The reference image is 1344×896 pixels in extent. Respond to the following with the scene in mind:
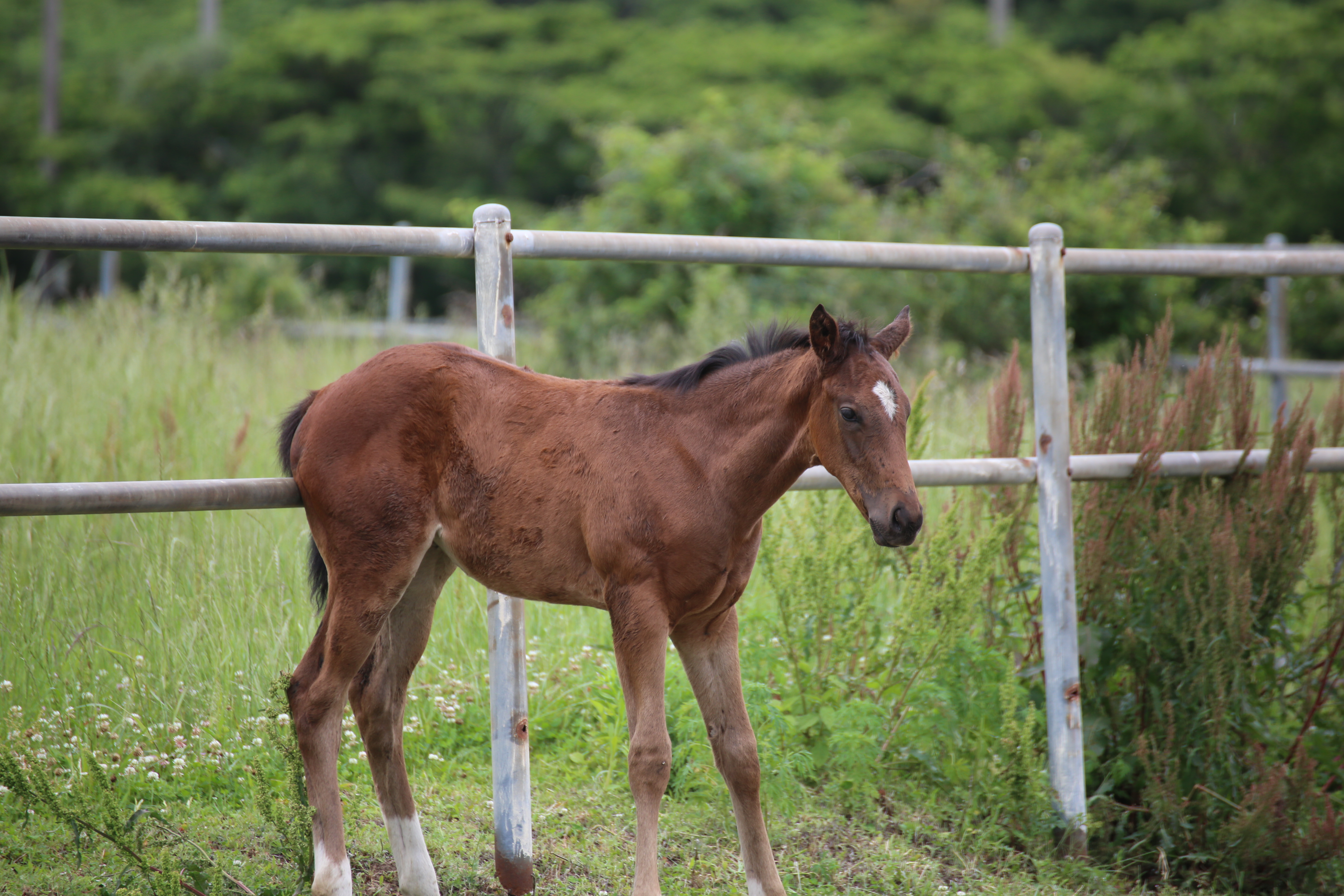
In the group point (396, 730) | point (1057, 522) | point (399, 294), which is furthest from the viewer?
point (399, 294)

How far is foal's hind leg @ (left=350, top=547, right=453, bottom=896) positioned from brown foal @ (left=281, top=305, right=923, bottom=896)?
4.3 inches

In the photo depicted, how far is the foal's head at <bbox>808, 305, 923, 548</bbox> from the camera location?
2289 millimetres

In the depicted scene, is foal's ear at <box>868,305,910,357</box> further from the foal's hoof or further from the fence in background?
the foal's hoof

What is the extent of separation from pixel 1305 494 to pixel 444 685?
3168 mm

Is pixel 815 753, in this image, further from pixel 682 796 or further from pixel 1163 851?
pixel 1163 851

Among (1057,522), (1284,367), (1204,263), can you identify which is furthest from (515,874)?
(1284,367)

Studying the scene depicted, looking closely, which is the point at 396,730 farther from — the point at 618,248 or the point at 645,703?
the point at 618,248

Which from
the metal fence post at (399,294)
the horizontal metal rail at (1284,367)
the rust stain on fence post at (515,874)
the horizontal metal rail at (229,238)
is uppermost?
the horizontal metal rail at (229,238)

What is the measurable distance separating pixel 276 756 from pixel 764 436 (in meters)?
1.99

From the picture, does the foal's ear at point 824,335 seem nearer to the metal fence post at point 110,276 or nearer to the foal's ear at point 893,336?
the foal's ear at point 893,336

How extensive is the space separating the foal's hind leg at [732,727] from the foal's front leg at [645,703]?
→ 0.69ft

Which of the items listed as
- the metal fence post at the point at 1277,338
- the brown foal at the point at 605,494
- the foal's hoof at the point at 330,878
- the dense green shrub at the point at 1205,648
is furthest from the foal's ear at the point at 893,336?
the metal fence post at the point at 1277,338

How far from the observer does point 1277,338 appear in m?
8.34

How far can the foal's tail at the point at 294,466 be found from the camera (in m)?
2.73
